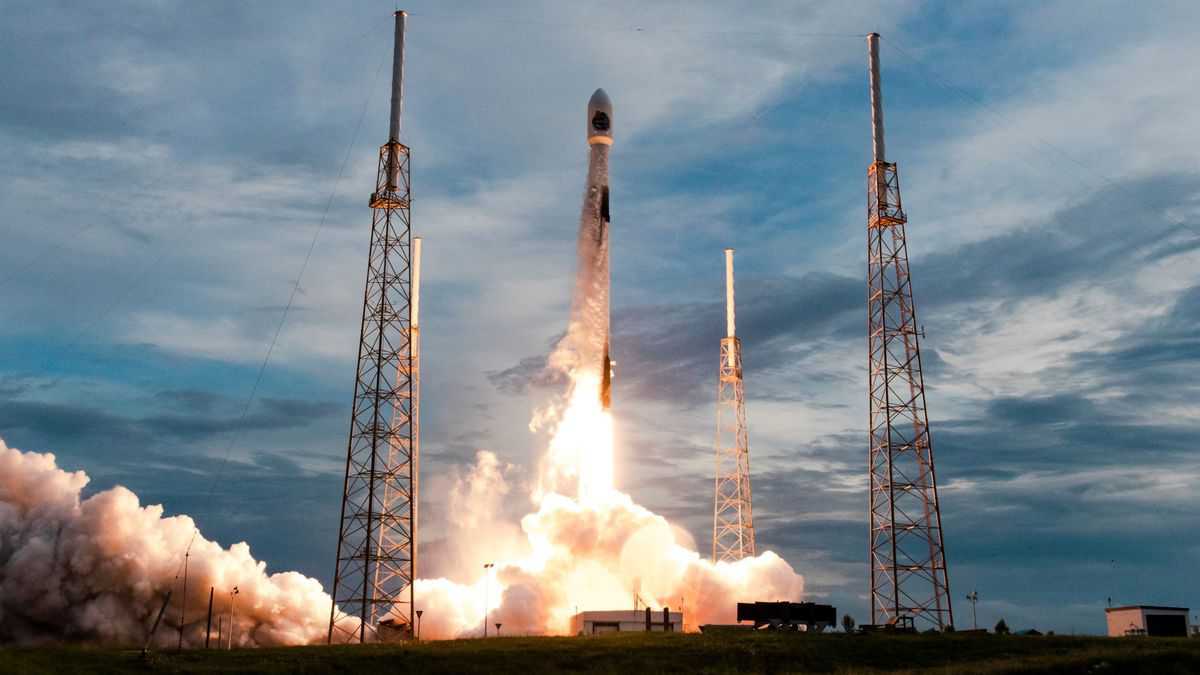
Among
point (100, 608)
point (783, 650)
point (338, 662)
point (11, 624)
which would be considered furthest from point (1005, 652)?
point (11, 624)

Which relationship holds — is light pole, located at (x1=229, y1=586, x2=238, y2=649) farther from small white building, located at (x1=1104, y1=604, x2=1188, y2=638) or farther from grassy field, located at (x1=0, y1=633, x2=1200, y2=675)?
small white building, located at (x1=1104, y1=604, x2=1188, y2=638)

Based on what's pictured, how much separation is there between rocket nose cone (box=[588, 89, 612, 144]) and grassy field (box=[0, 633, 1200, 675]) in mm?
38763

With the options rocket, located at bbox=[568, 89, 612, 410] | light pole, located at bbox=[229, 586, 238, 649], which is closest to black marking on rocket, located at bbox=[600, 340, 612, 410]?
rocket, located at bbox=[568, 89, 612, 410]

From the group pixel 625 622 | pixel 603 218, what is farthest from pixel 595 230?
pixel 625 622

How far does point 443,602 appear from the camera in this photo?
343 feet

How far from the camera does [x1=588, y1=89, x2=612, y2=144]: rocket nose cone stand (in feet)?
326

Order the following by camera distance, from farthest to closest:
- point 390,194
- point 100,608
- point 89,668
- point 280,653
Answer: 1. point 100,608
2. point 390,194
3. point 280,653
4. point 89,668

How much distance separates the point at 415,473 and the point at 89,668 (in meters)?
27.5

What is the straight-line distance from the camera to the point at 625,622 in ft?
309

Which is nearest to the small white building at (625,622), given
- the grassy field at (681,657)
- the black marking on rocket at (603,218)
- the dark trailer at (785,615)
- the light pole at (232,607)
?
the dark trailer at (785,615)

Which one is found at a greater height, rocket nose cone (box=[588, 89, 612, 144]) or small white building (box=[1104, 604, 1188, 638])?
rocket nose cone (box=[588, 89, 612, 144])

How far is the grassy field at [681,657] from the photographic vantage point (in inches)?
2741

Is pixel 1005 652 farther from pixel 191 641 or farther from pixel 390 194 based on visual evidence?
pixel 191 641

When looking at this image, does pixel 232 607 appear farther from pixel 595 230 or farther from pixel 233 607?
pixel 595 230
